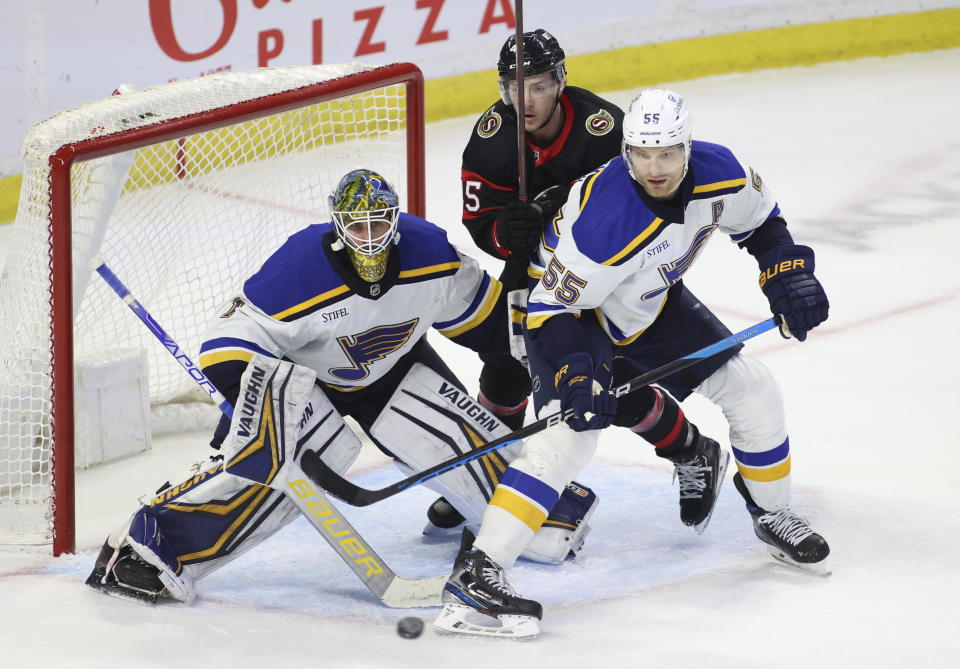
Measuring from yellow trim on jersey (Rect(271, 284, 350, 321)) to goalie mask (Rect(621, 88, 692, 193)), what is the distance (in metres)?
0.65

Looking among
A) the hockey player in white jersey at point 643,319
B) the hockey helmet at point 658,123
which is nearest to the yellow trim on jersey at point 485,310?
the hockey player in white jersey at point 643,319

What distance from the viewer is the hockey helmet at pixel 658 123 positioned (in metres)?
2.74

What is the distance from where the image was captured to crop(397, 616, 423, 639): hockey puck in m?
2.73

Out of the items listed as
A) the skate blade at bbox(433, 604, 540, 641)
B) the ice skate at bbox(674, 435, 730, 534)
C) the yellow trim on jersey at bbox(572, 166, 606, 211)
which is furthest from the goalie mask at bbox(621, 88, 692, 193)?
the skate blade at bbox(433, 604, 540, 641)

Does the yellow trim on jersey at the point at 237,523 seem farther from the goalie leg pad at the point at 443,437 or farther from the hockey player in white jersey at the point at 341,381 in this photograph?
the goalie leg pad at the point at 443,437

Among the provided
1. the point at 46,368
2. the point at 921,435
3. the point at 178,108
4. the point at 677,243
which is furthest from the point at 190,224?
the point at 921,435

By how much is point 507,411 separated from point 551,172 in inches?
24.9

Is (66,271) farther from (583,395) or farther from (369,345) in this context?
(583,395)

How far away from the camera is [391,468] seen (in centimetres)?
380

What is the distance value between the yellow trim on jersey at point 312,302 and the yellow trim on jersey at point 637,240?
55cm

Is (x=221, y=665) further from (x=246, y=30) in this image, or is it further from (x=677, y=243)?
(x=246, y=30)

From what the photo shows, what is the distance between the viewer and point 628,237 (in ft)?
9.24

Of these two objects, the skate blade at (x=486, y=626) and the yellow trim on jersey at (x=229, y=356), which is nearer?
the skate blade at (x=486, y=626)

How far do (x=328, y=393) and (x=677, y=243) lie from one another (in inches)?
33.2
